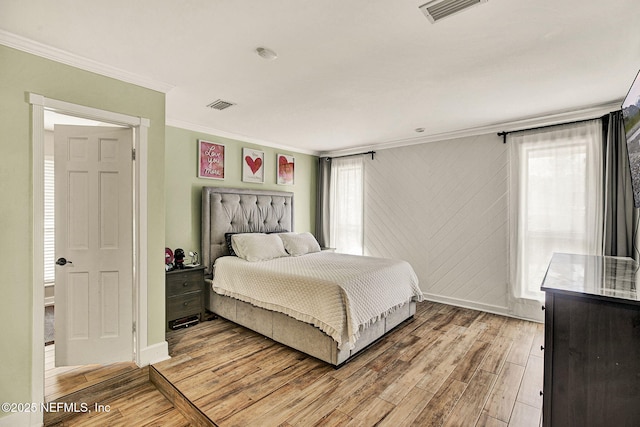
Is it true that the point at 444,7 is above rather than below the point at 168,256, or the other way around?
above

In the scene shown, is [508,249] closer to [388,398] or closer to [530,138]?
[530,138]

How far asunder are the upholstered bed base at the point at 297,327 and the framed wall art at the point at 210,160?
159cm

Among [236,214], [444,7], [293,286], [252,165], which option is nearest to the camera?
[444,7]

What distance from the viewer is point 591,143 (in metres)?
3.30

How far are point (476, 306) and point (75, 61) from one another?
16.3ft

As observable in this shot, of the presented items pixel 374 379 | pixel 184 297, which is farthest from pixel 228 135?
pixel 374 379

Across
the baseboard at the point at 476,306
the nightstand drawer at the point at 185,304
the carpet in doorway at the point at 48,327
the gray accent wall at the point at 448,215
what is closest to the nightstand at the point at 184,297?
the nightstand drawer at the point at 185,304

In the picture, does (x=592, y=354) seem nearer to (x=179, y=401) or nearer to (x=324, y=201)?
(x=179, y=401)

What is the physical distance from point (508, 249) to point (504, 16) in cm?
299

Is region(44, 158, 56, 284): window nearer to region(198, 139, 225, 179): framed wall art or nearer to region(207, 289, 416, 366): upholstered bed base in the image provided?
region(198, 139, 225, 179): framed wall art

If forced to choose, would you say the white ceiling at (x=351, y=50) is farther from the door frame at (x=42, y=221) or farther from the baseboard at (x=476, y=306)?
the baseboard at (x=476, y=306)

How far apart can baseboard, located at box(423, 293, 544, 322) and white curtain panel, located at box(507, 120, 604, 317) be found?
0.10m

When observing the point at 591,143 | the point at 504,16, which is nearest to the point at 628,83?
the point at 591,143

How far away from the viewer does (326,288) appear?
8.71 ft
